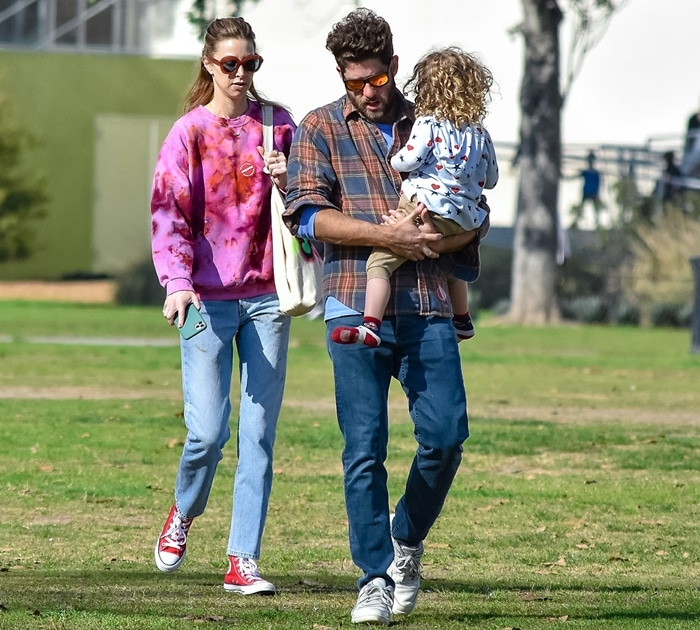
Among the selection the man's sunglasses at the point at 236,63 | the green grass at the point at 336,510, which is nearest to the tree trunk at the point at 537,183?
the green grass at the point at 336,510

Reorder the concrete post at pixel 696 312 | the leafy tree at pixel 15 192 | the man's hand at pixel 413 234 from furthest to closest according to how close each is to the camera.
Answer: the leafy tree at pixel 15 192 < the concrete post at pixel 696 312 < the man's hand at pixel 413 234

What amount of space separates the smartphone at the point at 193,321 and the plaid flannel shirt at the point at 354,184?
57 cm

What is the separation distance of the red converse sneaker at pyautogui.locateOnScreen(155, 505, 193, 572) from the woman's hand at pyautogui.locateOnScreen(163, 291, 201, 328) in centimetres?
83

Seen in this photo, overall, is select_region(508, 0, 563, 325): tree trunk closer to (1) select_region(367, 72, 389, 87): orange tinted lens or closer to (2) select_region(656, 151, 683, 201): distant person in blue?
(2) select_region(656, 151, 683, 201): distant person in blue

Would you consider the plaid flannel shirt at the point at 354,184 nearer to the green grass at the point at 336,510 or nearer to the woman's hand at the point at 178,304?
the woman's hand at the point at 178,304

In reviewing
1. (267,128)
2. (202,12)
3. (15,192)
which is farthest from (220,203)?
(15,192)

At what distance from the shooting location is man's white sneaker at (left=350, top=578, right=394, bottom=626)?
5.30 m

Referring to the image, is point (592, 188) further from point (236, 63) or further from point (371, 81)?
point (371, 81)

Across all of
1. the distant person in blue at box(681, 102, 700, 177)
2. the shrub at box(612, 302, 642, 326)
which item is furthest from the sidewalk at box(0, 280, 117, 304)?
the distant person in blue at box(681, 102, 700, 177)

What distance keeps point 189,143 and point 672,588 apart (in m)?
2.53

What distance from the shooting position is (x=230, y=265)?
5984 mm

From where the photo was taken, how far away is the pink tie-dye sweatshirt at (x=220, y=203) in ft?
19.5

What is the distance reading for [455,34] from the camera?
39219 mm

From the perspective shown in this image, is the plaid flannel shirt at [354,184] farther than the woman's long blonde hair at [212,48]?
No
